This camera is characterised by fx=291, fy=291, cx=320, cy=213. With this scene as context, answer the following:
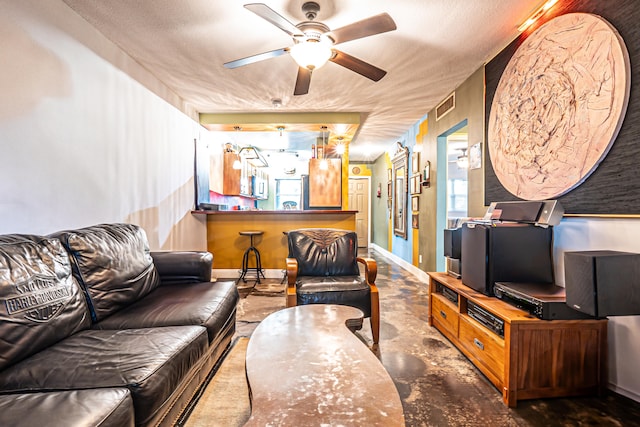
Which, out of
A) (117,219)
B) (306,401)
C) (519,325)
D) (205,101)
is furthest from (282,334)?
(205,101)

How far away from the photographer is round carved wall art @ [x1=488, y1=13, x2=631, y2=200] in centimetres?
167

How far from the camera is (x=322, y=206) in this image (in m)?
5.22

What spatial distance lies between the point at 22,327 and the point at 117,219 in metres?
1.68

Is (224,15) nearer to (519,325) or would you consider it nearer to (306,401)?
(306,401)

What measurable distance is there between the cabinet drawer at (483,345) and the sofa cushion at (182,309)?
1.69 m

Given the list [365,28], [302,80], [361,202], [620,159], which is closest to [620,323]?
[620,159]

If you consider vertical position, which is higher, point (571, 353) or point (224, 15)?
point (224, 15)

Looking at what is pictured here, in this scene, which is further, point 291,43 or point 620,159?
point 291,43

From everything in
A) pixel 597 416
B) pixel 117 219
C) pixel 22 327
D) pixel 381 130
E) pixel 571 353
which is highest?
pixel 381 130

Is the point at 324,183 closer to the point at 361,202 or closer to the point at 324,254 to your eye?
the point at 324,254

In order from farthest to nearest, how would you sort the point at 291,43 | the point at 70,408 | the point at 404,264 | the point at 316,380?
1. the point at 404,264
2. the point at 291,43
3. the point at 316,380
4. the point at 70,408

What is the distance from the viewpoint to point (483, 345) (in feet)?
6.21

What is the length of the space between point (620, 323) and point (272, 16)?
8.98 ft

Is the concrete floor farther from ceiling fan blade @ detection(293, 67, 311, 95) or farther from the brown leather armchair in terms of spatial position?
ceiling fan blade @ detection(293, 67, 311, 95)
